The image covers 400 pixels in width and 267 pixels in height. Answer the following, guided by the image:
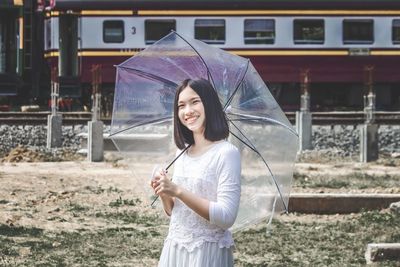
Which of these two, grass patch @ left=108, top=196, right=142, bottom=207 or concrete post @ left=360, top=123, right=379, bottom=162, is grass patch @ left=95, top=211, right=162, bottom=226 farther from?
concrete post @ left=360, top=123, right=379, bottom=162

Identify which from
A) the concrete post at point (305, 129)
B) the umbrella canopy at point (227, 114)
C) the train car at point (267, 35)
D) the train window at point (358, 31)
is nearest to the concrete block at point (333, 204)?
the umbrella canopy at point (227, 114)

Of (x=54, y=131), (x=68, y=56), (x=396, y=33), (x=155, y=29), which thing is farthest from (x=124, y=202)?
(x=396, y=33)

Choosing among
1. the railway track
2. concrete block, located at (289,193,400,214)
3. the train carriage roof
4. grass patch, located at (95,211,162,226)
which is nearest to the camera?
grass patch, located at (95,211,162,226)

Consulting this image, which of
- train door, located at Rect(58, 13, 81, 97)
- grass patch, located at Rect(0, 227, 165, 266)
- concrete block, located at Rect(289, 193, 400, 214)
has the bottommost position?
grass patch, located at Rect(0, 227, 165, 266)

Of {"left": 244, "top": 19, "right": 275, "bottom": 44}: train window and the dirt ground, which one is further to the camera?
{"left": 244, "top": 19, "right": 275, "bottom": 44}: train window

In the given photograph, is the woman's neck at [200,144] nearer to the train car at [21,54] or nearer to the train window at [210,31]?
the train window at [210,31]

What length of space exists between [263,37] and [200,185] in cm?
1992

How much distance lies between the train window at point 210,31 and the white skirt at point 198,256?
64.7 feet

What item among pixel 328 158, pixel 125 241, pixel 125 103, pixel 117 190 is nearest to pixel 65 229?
pixel 125 241

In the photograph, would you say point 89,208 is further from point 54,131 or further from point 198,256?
point 54,131

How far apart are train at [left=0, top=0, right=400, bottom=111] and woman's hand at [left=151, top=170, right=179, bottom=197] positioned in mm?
19345

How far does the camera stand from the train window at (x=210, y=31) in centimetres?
2408

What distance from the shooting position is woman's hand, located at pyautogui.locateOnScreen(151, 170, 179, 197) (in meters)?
4.37

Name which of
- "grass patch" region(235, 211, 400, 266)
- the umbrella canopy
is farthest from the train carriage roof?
the umbrella canopy
